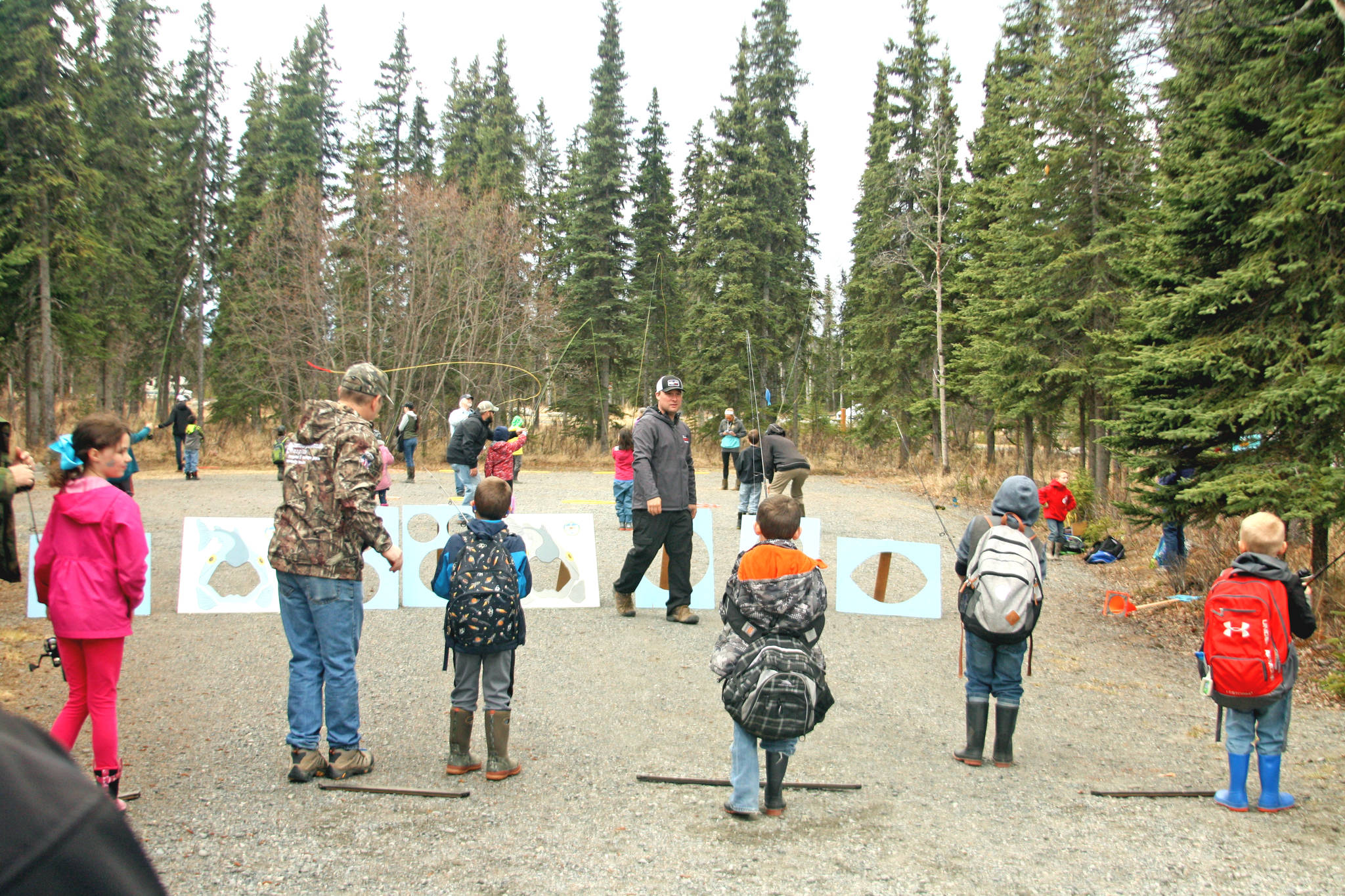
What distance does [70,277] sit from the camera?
2291cm

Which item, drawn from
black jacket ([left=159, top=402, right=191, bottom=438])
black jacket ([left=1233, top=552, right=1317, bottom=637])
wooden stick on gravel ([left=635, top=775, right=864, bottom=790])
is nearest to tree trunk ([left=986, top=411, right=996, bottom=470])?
black jacket ([left=159, top=402, right=191, bottom=438])

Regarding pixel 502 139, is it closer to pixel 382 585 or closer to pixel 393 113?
pixel 393 113

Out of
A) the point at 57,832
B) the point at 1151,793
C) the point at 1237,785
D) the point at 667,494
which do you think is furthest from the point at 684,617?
the point at 57,832

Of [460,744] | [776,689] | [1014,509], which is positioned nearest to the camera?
[776,689]

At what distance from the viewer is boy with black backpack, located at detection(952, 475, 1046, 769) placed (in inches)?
199

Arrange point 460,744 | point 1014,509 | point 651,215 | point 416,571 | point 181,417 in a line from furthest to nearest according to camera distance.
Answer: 1. point 651,215
2. point 181,417
3. point 416,571
4. point 1014,509
5. point 460,744

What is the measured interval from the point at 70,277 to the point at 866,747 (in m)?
25.0

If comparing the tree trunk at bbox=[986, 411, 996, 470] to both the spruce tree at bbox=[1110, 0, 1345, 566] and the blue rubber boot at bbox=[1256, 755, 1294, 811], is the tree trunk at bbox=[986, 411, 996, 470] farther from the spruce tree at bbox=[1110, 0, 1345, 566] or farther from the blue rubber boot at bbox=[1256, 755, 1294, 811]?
the blue rubber boot at bbox=[1256, 755, 1294, 811]

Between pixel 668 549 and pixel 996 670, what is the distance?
382 centimetres

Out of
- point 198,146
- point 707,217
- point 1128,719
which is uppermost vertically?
point 198,146

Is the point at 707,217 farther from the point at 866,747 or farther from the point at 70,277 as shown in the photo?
the point at 866,747

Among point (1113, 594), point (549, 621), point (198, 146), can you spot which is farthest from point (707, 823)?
point (198, 146)

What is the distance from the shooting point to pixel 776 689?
4094mm

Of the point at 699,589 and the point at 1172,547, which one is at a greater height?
the point at 1172,547
